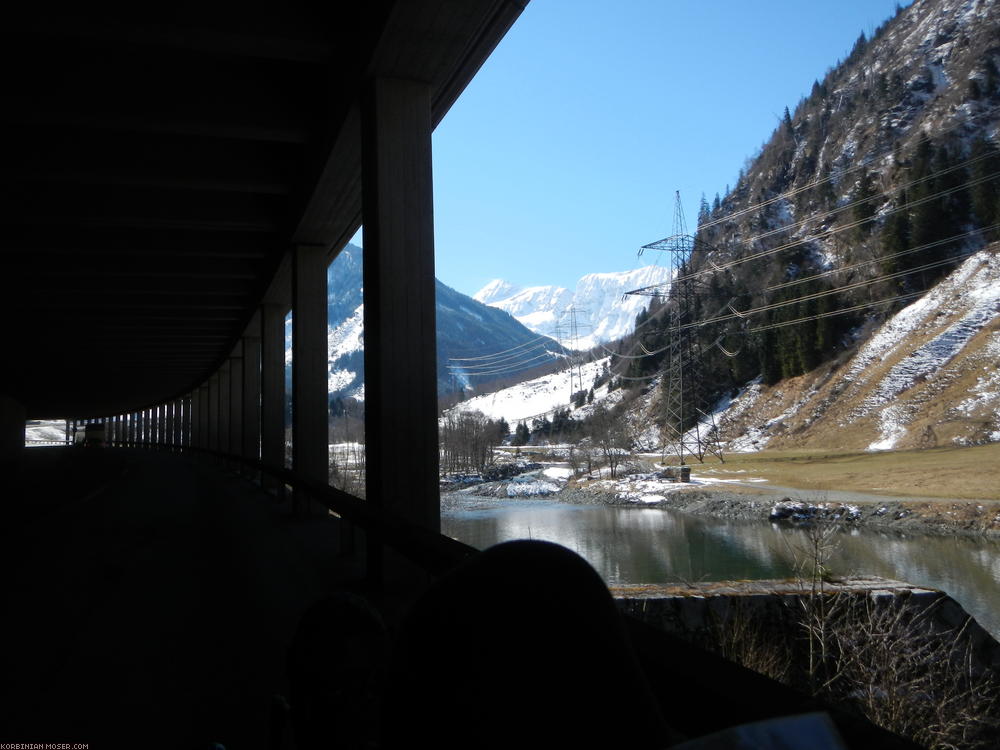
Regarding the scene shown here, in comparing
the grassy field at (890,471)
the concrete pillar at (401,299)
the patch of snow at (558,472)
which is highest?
the concrete pillar at (401,299)

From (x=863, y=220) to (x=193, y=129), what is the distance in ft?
288

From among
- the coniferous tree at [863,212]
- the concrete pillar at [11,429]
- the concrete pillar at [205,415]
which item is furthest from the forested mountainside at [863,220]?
the concrete pillar at [11,429]

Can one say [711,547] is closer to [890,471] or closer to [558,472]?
[558,472]

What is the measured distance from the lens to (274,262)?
12875 millimetres

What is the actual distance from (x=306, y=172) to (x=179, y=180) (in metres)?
1.51

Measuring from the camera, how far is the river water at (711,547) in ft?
49.7

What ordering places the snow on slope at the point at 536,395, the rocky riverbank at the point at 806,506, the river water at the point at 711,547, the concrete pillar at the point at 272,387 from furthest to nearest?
1. the snow on slope at the point at 536,395
2. the rocky riverbank at the point at 806,506
3. the concrete pillar at the point at 272,387
4. the river water at the point at 711,547

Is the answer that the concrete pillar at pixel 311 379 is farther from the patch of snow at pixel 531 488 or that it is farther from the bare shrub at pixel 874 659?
the patch of snow at pixel 531 488

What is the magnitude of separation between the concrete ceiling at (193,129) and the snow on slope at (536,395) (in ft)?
384

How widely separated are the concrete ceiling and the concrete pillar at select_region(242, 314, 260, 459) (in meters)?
5.87

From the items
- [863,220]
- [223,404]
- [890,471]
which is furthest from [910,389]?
[223,404]

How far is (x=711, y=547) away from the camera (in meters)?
19.4

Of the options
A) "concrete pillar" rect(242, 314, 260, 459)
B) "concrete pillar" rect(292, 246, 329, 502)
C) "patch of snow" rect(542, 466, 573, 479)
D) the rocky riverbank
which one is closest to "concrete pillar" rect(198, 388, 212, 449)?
"patch of snow" rect(542, 466, 573, 479)

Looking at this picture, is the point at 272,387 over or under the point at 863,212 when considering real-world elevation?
under
